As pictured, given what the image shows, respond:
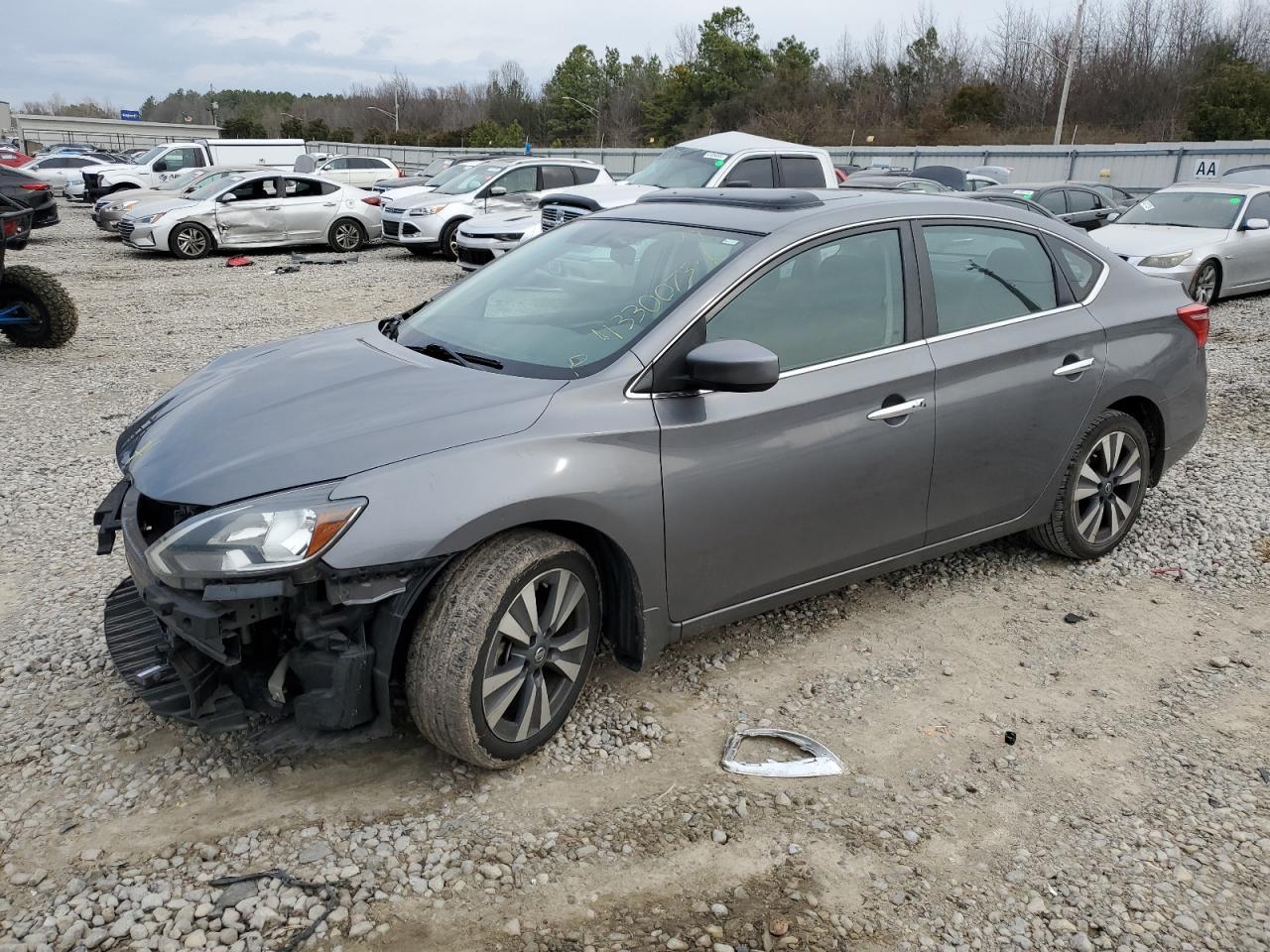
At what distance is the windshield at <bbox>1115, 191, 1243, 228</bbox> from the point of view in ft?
41.2

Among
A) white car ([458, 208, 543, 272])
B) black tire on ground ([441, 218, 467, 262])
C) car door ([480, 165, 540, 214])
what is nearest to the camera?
white car ([458, 208, 543, 272])

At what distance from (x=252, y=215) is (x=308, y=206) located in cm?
102

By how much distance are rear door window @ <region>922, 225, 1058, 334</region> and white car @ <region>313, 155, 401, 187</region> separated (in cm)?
2598

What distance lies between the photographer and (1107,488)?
4.84 meters

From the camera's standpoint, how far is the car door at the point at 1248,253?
40.3ft

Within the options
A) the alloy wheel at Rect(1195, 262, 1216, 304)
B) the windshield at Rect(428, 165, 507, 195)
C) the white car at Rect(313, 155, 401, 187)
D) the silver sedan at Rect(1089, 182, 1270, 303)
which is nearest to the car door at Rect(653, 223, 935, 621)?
the silver sedan at Rect(1089, 182, 1270, 303)

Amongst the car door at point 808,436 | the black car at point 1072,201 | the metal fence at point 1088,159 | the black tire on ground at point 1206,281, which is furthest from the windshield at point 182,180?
the car door at point 808,436

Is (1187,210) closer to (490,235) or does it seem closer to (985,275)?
(490,235)

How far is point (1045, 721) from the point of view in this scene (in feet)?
11.9

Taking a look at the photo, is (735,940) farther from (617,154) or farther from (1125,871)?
(617,154)

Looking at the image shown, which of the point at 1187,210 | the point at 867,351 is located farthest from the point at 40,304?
the point at 1187,210

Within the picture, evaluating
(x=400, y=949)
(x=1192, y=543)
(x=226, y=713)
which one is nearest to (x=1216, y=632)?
(x=1192, y=543)

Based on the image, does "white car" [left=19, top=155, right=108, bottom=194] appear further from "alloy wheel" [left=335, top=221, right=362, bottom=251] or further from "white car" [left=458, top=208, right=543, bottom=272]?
"white car" [left=458, top=208, right=543, bottom=272]

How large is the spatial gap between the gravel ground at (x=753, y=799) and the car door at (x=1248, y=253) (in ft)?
29.7
